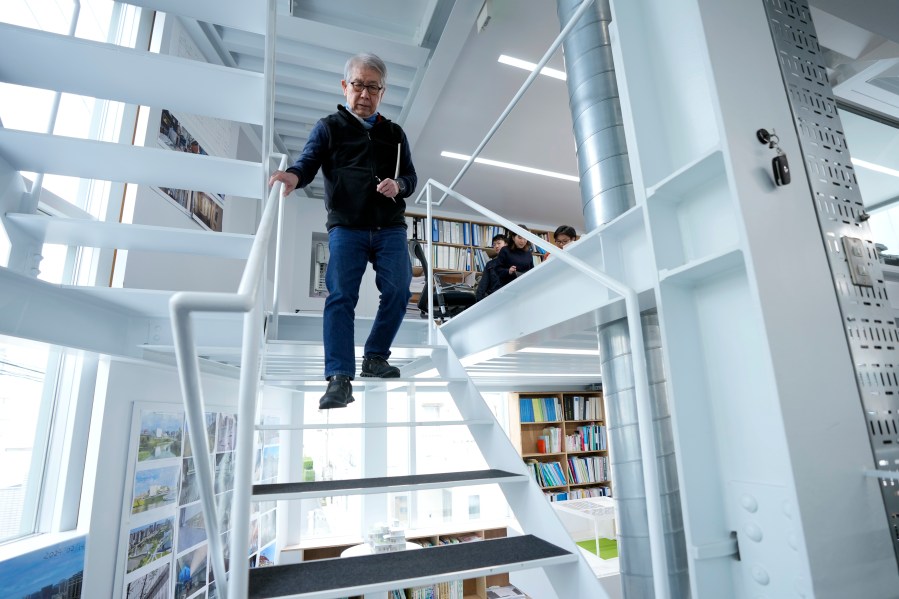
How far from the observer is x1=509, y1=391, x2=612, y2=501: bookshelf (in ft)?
16.6

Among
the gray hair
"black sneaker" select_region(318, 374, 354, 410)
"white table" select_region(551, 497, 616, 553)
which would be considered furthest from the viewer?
"white table" select_region(551, 497, 616, 553)

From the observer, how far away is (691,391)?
104 centimetres

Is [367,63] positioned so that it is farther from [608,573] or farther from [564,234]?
[608,573]

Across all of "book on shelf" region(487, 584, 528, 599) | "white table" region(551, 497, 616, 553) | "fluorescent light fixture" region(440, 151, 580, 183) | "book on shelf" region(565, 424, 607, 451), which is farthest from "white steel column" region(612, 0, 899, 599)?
"book on shelf" region(565, 424, 607, 451)

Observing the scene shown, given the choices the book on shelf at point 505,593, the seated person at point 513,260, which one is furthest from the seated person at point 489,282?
the book on shelf at point 505,593

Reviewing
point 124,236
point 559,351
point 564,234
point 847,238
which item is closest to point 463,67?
point 564,234

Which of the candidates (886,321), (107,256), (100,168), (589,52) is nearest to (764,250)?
(886,321)

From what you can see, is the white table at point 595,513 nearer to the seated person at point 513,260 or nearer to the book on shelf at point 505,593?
the book on shelf at point 505,593

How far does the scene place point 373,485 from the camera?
1.30 meters

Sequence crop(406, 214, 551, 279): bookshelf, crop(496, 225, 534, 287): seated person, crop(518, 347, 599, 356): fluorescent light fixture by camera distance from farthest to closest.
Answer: crop(406, 214, 551, 279): bookshelf → crop(496, 225, 534, 287): seated person → crop(518, 347, 599, 356): fluorescent light fixture

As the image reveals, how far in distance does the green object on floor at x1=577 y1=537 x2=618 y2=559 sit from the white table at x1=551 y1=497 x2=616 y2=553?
0.23 ft

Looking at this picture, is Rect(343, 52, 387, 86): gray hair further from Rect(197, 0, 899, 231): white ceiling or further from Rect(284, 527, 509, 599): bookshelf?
Rect(284, 527, 509, 599): bookshelf

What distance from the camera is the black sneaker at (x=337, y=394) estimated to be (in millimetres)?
1458

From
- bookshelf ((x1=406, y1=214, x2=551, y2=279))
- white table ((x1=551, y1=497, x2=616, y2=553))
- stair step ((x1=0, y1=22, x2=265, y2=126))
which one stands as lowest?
white table ((x1=551, y1=497, x2=616, y2=553))
